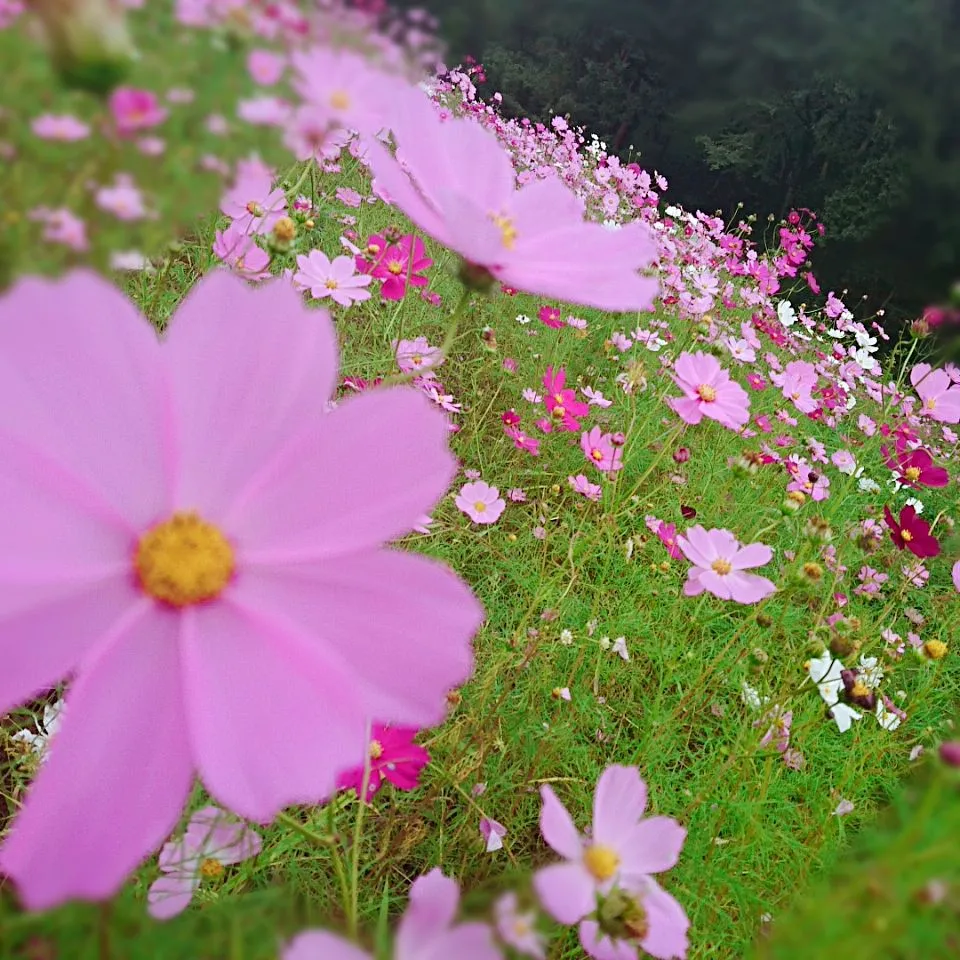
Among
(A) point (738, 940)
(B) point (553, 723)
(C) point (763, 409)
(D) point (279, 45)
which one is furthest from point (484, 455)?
(D) point (279, 45)

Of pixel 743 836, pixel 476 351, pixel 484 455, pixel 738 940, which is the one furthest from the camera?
pixel 476 351

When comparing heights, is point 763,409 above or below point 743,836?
below

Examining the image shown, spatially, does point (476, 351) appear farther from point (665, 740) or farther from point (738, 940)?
point (738, 940)

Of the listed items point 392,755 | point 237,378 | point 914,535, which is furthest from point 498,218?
point 914,535

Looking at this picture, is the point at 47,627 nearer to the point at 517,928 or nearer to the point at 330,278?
the point at 517,928

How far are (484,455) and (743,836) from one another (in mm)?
876

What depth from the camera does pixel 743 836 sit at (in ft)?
2.77

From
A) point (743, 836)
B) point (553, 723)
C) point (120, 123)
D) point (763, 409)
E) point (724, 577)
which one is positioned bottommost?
point (763, 409)

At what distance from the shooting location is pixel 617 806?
1.03ft

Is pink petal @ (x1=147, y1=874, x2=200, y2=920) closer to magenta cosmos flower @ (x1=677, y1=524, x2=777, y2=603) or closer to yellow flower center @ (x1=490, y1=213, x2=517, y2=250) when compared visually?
yellow flower center @ (x1=490, y1=213, x2=517, y2=250)

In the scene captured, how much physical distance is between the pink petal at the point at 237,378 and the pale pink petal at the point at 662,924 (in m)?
0.17

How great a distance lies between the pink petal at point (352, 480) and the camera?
0.16m

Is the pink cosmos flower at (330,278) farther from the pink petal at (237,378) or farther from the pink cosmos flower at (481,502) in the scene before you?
the pink petal at (237,378)

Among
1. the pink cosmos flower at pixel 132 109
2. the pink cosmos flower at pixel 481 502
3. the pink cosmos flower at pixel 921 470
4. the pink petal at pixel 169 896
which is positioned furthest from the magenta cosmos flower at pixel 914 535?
the pink cosmos flower at pixel 132 109
